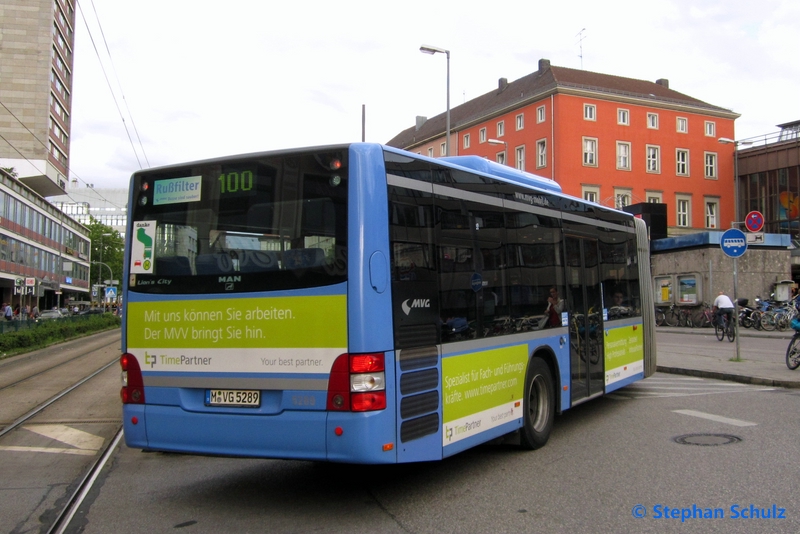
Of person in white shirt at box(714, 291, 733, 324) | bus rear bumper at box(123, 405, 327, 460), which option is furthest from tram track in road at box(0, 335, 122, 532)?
person in white shirt at box(714, 291, 733, 324)

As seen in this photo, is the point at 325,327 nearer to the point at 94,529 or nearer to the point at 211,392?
the point at 211,392

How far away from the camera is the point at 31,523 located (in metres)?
5.50

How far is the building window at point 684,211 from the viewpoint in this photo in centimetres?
6588

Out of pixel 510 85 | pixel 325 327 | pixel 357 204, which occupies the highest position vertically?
pixel 510 85

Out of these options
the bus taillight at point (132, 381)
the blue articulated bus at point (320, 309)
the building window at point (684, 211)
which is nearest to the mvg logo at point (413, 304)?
the blue articulated bus at point (320, 309)

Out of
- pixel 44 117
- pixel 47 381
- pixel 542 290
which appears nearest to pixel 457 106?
pixel 44 117

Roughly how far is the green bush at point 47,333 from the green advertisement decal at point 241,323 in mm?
21318

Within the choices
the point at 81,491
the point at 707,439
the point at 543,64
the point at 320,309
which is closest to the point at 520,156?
the point at 543,64

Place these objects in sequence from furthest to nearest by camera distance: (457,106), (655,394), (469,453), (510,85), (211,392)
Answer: (457,106) < (510,85) < (655,394) < (469,453) < (211,392)

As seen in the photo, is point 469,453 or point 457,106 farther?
point 457,106

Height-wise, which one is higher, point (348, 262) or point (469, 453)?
point (348, 262)

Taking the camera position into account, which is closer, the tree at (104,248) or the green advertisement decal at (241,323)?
the green advertisement decal at (241,323)

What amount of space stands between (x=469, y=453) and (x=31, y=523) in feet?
13.3

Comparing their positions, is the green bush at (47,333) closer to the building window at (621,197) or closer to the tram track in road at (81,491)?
the tram track in road at (81,491)
